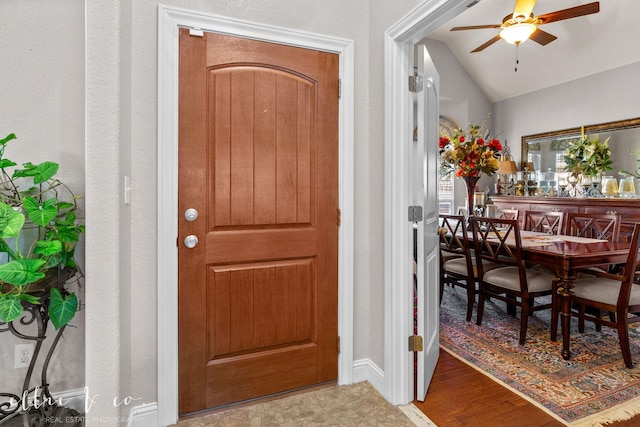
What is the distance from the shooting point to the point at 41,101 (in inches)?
66.1

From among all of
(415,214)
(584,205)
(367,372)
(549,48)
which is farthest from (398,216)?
(549,48)

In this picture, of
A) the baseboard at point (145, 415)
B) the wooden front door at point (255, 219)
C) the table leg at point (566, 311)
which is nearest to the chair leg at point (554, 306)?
the table leg at point (566, 311)

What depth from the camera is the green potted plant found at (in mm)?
1256

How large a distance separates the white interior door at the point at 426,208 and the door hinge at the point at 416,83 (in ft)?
0.04

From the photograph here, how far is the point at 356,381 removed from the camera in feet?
7.05

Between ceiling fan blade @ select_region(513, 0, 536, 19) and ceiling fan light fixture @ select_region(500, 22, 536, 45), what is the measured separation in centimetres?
9

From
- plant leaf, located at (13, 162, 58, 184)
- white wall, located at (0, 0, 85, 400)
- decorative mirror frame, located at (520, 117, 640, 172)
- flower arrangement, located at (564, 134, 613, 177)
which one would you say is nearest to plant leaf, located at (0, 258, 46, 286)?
plant leaf, located at (13, 162, 58, 184)

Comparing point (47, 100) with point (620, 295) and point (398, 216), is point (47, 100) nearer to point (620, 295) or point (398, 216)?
point (398, 216)

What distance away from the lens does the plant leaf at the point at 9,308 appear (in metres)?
1.26

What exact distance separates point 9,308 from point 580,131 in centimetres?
582

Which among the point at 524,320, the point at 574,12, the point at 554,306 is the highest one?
the point at 574,12

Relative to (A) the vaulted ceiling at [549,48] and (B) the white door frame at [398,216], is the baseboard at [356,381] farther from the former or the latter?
(A) the vaulted ceiling at [549,48]

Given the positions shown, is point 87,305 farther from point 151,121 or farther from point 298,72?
point 298,72

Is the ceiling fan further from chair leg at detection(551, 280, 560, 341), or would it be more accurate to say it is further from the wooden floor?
the wooden floor
